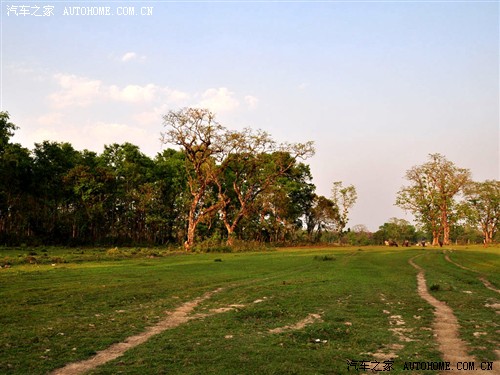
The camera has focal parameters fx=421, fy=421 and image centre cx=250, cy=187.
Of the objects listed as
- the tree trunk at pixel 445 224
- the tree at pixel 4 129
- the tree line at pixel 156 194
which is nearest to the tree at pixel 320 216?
the tree line at pixel 156 194

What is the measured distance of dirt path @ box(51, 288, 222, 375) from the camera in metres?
6.78

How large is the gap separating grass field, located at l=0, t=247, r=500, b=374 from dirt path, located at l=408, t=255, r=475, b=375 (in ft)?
0.59

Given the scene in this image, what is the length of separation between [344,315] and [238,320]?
9.59ft

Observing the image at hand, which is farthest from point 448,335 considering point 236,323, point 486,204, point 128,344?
point 486,204

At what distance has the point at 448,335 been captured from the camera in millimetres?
9117

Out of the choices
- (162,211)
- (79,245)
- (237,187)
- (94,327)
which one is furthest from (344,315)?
(162,211)

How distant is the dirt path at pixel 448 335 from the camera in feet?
24.5

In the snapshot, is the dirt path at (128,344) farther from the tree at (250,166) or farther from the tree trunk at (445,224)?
the tree trunk at (445,224)

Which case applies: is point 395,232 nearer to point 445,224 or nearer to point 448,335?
point 445,224

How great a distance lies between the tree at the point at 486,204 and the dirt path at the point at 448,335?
92.8 meters

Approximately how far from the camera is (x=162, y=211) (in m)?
67.7

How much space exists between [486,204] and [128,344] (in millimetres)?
106423

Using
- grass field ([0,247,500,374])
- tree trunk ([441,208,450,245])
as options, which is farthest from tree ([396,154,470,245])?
grass field ([0,247,500,374])

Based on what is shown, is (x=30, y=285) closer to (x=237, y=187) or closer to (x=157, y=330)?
(x=157, y=330)
